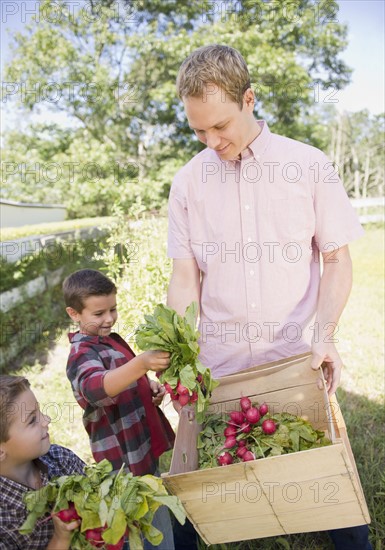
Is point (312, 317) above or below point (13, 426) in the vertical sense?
above

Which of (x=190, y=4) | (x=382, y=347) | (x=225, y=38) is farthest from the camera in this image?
(x=190, y=4)

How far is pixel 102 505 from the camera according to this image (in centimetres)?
146

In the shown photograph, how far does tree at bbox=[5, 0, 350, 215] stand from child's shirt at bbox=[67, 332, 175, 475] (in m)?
10.8

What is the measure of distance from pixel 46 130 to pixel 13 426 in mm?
16382

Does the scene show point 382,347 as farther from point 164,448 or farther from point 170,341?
point 170,341

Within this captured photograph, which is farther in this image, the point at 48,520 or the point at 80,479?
the point at 48,520

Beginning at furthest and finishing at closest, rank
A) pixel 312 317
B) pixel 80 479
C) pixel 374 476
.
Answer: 1. pixel 374 476
2. pixel 312 317
3. pixel 80 479

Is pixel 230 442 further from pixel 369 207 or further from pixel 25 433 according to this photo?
pixel 369 207

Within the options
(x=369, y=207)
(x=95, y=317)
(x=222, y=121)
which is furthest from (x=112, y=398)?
(x=369, y=207)

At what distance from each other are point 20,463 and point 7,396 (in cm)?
23

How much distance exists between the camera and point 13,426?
63.4 inches

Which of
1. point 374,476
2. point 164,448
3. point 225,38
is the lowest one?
point 374,476

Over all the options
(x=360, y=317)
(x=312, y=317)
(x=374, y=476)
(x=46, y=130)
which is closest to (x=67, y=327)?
(x=360, y=317)

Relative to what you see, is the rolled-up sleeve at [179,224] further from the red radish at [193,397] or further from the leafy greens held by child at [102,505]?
the leafy greens held by child at [102,505]
